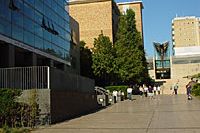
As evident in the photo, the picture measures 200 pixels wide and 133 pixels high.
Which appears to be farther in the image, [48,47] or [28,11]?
[48,47]

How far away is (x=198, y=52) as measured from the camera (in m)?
133

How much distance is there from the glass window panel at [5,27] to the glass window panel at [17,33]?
78 centimetres

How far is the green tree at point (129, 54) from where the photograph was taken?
198 feet

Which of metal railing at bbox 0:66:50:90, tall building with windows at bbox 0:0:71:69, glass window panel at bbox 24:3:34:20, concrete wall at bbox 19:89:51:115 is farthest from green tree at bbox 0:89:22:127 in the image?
glass window panel at bbox 24:3:34:20

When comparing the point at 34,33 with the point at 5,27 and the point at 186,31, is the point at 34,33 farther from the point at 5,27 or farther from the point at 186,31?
the point at 186,31

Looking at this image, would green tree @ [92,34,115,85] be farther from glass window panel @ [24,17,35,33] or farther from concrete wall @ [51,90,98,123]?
concrete wall @ [51,90,98,123]

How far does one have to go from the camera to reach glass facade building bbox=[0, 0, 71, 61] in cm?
3168

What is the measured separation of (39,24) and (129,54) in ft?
85.0

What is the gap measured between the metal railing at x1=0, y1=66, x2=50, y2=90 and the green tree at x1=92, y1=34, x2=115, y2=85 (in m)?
39.4

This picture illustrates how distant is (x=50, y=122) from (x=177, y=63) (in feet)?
338

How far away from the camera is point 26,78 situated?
18.8 m

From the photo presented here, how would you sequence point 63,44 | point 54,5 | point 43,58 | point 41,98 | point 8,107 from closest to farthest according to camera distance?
point 8,107 < point 41,98 < point 43,58 < point 54,5 < point 63,44

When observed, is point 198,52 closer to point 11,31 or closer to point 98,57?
point 98,57

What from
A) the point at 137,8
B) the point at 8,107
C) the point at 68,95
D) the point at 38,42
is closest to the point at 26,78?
the point at 8,107
